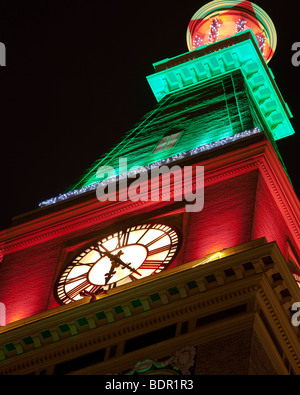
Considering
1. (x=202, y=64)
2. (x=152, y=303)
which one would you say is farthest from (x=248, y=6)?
(x=152, y=303)

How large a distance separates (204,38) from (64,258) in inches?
1156

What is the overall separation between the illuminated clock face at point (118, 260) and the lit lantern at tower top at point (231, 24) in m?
28.9

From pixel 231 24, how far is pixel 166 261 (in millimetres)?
32505

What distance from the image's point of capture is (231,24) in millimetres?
65188

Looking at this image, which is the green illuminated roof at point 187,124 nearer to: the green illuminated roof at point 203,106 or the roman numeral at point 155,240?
the green illuminated roof at point 203,106

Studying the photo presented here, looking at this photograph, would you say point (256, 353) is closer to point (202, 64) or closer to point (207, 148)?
point (207, 148)

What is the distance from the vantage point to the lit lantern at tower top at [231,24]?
2544 inches

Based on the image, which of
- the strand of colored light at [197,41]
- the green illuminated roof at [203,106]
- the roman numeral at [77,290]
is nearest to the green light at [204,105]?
the green illuminated roof at [203,106]

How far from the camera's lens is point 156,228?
37.1 metres

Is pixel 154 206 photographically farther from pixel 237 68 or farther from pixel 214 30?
pixel 214 30

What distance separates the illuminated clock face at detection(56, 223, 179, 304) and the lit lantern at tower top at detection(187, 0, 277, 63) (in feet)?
94.8

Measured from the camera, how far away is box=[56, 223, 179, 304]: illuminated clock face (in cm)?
3484

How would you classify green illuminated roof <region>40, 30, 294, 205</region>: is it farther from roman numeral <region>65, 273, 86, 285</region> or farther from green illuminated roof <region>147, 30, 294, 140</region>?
roman numeral <region>65, 273, 86, 285</region>
